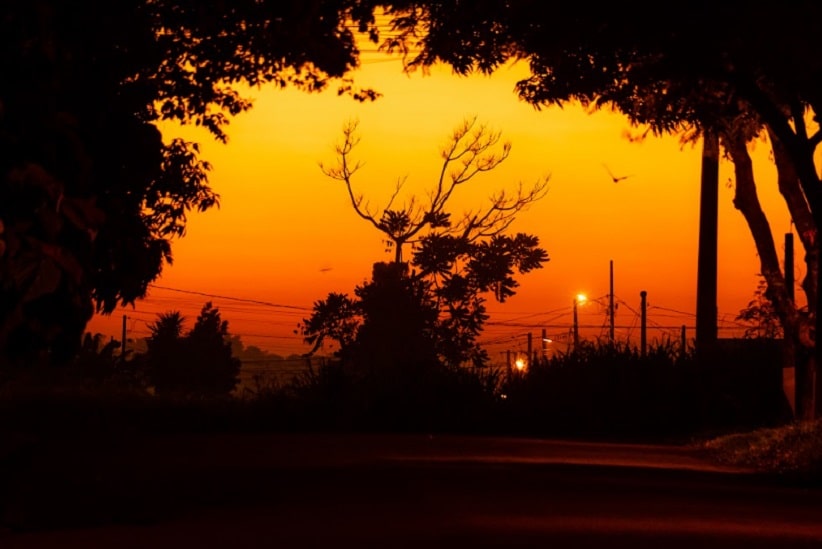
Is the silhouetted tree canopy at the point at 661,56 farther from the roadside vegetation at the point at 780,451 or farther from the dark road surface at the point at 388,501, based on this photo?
the dark road surface at the point at 388,501

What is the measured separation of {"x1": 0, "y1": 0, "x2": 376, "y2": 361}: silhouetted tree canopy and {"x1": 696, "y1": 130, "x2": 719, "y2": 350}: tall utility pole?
11966 millimetres

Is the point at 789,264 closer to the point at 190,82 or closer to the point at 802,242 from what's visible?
the point at 802,242

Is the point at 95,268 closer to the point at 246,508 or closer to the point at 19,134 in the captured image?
the point at 19,134

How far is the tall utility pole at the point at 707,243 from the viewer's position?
34438mm

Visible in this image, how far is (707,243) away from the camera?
115ft

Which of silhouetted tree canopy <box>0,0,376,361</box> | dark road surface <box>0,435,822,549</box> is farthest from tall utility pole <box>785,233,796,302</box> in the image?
silhouetted tree canopy <box>0,0,376,361</box>

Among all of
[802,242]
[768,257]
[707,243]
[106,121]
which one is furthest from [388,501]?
[707,243]

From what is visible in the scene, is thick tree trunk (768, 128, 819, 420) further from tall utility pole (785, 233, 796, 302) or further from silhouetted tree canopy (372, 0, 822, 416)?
silhouetted tree canopy (372, 0, 822, 416)

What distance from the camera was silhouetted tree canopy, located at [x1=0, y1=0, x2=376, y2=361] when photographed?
15852 mm

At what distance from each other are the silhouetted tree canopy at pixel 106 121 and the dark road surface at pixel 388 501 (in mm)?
2085

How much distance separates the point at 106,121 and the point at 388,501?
25.9ft

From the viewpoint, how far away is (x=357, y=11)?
73.3ft

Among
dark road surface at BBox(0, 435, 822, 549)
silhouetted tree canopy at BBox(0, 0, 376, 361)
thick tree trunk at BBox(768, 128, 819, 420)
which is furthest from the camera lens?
thick tree trunk at BBox(768, 128, 819, 420)

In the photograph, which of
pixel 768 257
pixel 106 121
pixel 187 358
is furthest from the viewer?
pixel 187 358
